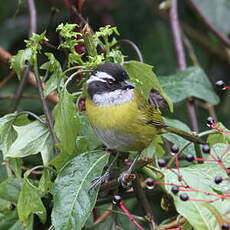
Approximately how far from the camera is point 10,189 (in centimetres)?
223

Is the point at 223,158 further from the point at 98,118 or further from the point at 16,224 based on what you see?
the point at 16,224

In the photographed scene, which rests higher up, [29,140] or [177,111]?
[29,140]

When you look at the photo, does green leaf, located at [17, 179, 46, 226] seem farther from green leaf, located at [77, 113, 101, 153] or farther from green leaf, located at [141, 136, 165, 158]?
green leaf, located at [141, 136, 165, 158]

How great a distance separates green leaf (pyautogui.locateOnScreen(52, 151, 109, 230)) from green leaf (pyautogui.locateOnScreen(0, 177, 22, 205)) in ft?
0.62

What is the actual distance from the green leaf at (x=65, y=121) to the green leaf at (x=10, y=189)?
244mm

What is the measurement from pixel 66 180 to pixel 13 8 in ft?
8.42

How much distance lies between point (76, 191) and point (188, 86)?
Result: 4.01 feet

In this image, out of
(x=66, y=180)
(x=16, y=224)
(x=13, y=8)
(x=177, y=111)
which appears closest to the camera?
(x=66, y=180)

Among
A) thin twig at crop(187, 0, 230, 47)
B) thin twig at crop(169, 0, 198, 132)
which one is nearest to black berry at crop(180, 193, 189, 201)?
thin twig at crop(169, 0, 198, 132)

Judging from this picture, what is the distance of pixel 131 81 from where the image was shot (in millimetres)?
2396

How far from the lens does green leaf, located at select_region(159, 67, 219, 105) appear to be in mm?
3086

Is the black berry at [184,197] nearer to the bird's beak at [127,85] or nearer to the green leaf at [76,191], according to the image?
the green leaf at [76,191]

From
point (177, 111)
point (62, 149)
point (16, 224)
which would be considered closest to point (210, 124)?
point (62, 149)

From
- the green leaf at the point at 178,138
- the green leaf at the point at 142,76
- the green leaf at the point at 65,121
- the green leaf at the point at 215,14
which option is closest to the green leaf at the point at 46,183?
the green leaf at the point at 65,121
